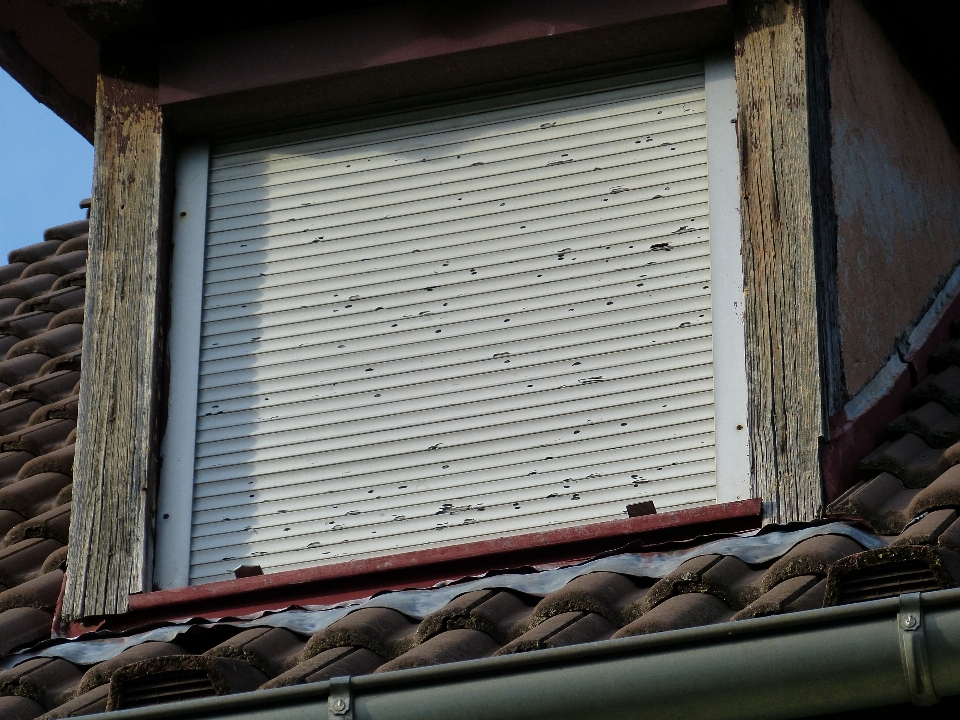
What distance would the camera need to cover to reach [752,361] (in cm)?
390

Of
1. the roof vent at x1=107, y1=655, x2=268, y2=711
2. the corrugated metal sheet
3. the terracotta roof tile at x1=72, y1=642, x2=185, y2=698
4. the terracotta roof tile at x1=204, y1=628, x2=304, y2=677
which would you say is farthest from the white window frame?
the roof vent at x1=107, y1=655, x2=268, y2=711

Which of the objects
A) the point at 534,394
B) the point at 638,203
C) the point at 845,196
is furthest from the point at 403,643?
the point at 845,196

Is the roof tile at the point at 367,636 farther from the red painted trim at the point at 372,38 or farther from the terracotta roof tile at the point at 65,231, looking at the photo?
the terracotta roof tile at the point at 65,231

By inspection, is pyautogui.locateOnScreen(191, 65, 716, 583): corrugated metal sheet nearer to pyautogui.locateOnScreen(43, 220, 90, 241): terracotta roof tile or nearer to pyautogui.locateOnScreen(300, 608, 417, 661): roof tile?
pyautogui.locateOnScreen(300, 608, 417, 661): roof tile

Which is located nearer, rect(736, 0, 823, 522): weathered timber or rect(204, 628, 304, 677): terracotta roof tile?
rect(204, 628, 304, 677): terracotta roof tile

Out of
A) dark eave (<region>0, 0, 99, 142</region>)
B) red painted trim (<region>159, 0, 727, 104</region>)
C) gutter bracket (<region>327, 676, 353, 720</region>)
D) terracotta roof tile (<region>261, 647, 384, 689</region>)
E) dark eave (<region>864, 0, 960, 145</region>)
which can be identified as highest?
dark eave (<region>0, 0, 99, 142</region>)

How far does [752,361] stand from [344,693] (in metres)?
1.53

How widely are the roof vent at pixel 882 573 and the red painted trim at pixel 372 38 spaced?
185 centimetres

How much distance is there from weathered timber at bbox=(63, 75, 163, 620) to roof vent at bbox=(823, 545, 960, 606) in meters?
1.93

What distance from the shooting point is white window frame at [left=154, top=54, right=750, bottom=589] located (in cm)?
389

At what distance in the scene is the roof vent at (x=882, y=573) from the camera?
2932mm

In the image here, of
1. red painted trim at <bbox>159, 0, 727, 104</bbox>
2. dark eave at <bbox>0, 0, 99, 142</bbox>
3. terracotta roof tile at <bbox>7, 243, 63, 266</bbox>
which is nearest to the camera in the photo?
red painted trim at <bbox>159, 0, 727, 104</bbox>

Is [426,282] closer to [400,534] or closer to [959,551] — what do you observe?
[400,534]

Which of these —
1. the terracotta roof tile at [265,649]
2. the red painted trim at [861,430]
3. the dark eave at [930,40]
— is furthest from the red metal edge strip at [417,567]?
the dark eave at [930,40]
